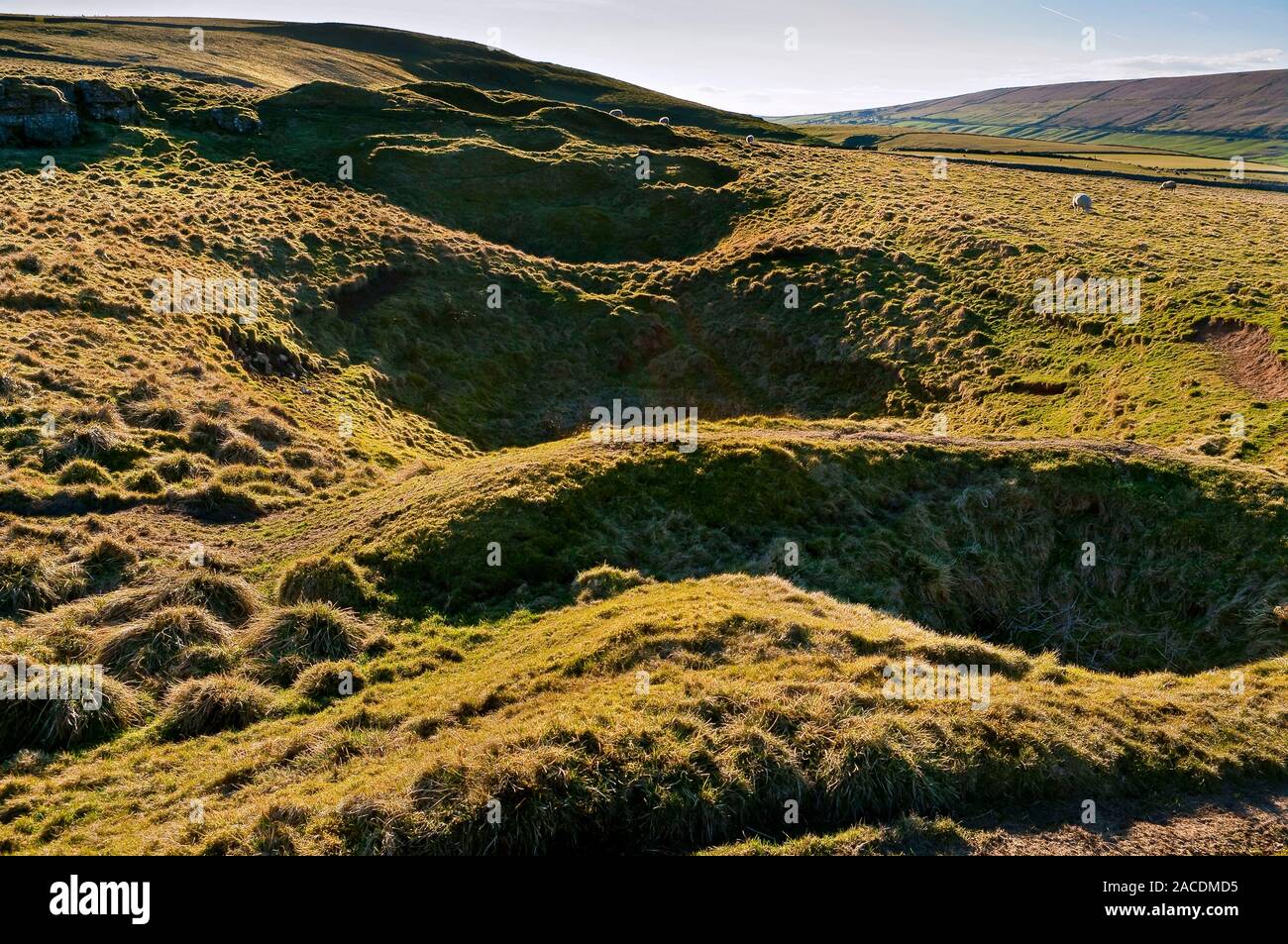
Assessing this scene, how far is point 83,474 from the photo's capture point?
68.0 ft

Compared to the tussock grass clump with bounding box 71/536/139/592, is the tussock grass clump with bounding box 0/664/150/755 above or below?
below

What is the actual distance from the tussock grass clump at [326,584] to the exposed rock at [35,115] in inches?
1824

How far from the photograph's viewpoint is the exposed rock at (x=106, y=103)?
171 ft

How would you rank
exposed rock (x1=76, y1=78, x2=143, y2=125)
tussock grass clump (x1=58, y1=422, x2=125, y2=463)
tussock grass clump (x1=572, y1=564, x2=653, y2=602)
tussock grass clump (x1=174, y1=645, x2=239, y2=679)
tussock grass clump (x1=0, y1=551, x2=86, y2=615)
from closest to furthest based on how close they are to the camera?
tussock grass clump (x1=174, y1=645, x2=239, y2=679) < tussock grass clump (x1=0, y1=551, x2=86, y2=615) < tussock grass clump (x1=572, y1=564, x2=653, y2=602) < tussock grass clump (x1=58, y1=422, x2=125, y2=463) < exposed rock (x1=76, y1=78, x2=143, y2=125)

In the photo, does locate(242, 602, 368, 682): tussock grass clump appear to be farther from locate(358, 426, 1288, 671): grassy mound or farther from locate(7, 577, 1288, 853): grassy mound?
locate(358, 426, 1288, 671): grassy mound

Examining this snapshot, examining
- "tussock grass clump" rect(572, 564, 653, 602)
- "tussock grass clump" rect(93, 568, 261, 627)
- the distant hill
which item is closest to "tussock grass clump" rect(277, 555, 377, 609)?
"tussock grass clump" rect(93, 568, 261, 627)

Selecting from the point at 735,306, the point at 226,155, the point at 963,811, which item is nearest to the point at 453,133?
the point at 226,155

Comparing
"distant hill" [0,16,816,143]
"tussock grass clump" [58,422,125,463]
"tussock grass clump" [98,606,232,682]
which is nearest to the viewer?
"tussock grass clump" [98,606,232,682]

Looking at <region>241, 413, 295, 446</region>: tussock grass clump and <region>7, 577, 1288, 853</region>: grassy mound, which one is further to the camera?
<region>241, 413, 295, 446</region>: tussock grass clump

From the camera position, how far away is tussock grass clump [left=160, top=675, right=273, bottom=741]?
13.0 m

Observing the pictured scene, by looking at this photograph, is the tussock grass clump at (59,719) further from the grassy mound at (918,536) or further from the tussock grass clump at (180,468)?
the tussock grass clump at (180,468)

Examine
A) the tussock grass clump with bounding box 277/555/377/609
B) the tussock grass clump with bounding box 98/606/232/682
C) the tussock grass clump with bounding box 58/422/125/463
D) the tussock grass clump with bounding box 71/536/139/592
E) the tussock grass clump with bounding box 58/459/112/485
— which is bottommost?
the tussock grass clump with bounding box 98/606/232/682

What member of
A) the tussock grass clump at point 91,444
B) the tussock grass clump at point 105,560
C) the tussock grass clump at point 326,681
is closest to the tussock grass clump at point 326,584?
the tussock grass clump at point 326,681

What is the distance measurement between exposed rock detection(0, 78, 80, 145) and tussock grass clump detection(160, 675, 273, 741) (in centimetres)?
4939
